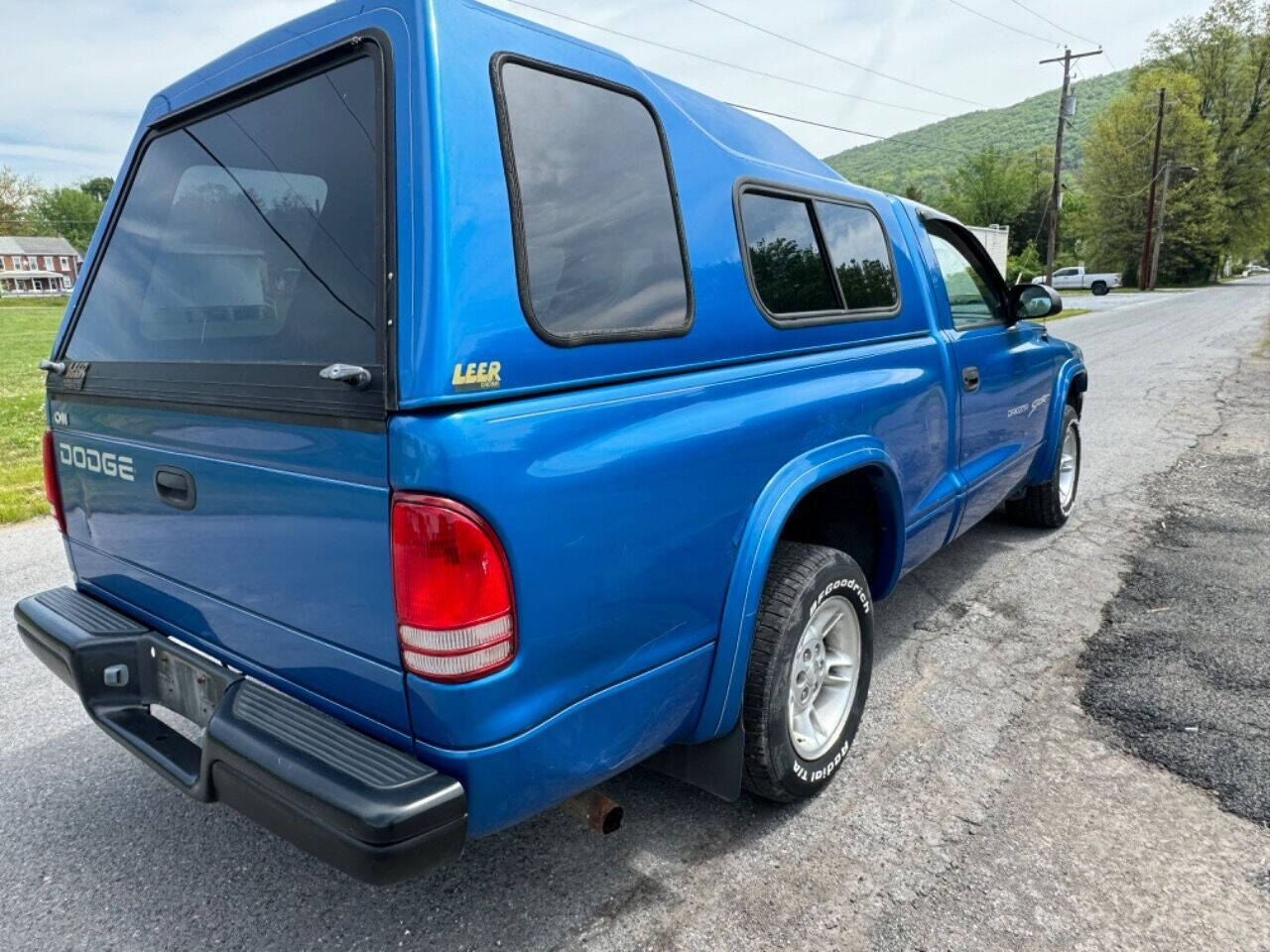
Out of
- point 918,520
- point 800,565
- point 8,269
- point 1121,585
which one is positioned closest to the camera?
point 800,565

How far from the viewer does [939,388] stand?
3432 millimetres

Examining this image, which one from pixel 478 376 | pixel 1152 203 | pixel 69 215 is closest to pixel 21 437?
pixel 478 376

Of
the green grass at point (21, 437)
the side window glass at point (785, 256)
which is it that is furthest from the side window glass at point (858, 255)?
the green grass at point (21, 437)

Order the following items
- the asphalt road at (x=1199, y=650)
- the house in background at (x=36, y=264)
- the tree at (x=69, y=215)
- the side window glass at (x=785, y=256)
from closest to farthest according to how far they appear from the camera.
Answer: the side window glass at (x=785, y=256)
the asphalt road at (x=1199, y=650)
the house in background at (x=36, y=264)
the tree at (x=69, y=215)

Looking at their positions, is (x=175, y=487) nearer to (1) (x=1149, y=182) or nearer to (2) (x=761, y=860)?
(2) (x=761, y=860)

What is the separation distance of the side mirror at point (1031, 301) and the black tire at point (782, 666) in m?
2.37

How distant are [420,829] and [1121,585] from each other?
13.3 ft

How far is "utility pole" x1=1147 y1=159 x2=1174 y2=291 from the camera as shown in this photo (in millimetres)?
48656

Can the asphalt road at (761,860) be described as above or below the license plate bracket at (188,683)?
below

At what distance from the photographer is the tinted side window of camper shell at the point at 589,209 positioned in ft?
6.04

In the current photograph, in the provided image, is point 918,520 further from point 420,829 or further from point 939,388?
point 420,829

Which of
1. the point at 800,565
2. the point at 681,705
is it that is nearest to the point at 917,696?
the point at 800,565

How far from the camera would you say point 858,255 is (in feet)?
10.5

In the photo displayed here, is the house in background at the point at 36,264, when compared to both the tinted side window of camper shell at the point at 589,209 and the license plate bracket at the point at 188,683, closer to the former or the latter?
the license plate bracket at the point at 188,683
